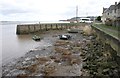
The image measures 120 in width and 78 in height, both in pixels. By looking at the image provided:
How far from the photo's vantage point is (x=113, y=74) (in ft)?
42.9

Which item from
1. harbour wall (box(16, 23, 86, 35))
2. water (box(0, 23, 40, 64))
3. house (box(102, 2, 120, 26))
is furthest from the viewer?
harbour wall (box(16, 23, 86, 35))

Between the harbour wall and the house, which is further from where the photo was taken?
the harbour wall

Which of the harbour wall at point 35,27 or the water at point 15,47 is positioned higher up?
the harbour wall at point 35,27

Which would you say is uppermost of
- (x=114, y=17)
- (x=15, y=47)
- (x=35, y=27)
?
(x=114, y=17)

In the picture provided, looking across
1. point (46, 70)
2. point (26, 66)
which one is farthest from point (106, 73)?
point (26, 66)

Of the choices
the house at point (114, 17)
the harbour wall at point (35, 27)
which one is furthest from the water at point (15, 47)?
the house at point (114, 17)

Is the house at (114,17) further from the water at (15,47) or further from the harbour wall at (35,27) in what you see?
the water at (15,47)

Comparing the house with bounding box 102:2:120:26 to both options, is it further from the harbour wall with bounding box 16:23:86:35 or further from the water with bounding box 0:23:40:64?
the water with bounding box 0:23:40:64

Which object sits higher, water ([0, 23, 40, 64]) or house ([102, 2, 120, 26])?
house ([102, 2, 120, 26])

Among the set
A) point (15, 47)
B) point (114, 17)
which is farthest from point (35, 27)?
point (15, 47)

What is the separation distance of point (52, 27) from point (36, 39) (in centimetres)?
2934

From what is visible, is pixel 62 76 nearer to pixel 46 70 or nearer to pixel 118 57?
pixel 46 70

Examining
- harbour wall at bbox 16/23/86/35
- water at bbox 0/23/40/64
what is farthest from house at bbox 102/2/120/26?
water at bbox 0/23/40/64

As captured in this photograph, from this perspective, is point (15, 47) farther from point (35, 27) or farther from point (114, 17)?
point (114, 17)
